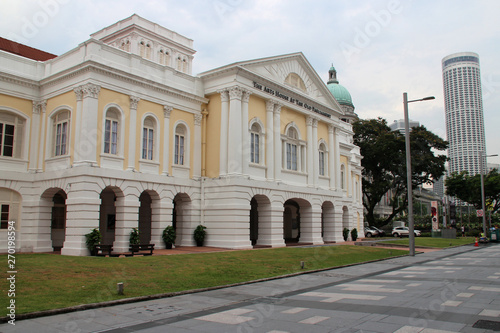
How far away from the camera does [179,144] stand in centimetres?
2980

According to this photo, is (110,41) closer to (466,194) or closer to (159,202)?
(159,202)

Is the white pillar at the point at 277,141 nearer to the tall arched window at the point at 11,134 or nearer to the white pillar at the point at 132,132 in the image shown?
the white pillar at the point at 132,132

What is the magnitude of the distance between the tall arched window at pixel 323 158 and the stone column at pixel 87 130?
20.9m

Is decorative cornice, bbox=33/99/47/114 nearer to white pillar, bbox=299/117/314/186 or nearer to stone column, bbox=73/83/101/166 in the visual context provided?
stone column, bbox=73/83/101/166

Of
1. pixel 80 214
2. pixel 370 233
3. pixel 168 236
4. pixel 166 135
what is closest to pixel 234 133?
pixel 166 135

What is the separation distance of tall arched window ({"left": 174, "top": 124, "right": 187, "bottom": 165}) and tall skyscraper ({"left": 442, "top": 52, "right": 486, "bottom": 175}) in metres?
35.8

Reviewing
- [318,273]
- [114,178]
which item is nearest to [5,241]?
[114,178]

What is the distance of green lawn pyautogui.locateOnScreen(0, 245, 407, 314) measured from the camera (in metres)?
11.3

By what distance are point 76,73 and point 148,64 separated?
4.76m

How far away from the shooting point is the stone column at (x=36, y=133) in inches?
1035

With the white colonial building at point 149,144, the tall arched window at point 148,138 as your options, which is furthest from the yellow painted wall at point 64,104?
the tall arched window at point 148,138

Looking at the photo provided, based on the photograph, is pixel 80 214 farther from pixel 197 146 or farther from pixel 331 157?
pixel 331 157

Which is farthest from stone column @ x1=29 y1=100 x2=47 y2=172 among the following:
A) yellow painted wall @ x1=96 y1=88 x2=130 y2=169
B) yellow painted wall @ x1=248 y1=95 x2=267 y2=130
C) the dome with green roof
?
the dome with green roof

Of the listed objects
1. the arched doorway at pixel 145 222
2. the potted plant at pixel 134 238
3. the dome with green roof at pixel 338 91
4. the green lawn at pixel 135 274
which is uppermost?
the dome with green roof at pixel 338 91
